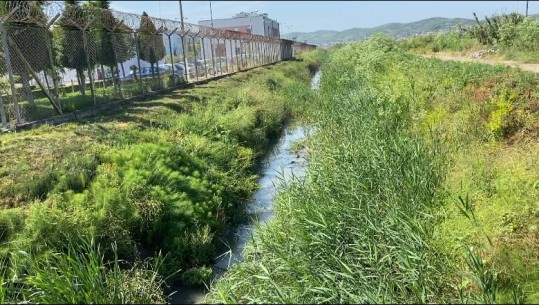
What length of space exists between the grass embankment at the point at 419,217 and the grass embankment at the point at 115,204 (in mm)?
1187

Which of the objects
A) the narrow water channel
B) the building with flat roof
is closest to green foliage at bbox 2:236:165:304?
the narrow water channel

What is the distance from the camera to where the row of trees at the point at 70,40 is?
1162cm

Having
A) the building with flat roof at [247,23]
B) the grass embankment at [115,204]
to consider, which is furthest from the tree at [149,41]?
the building with flat roof at [247,23]

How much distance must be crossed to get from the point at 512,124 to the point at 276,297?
5.69 m

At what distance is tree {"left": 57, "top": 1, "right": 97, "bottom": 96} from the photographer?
1352 cm

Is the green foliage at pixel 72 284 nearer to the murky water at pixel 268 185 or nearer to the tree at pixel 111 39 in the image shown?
the murky water at pixel 268 185

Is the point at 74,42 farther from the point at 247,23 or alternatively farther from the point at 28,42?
the point at 247,23

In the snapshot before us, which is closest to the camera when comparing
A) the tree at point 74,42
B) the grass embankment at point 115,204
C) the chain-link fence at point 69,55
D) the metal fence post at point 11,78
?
the grass embankment at point 115,204

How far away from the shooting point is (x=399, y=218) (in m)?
5.63

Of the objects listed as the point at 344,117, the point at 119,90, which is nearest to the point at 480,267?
the point at 344,117

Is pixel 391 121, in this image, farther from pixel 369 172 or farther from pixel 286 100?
pixel 286 100

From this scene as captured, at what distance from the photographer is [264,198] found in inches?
397

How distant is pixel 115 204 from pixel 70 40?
9115 millimetres

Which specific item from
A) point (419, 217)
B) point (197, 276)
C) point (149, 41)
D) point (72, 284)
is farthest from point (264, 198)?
point (149, 41)
